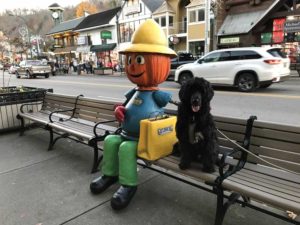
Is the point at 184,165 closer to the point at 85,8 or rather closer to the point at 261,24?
the point at 261,24

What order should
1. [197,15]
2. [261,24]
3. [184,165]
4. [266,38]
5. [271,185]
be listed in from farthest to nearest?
[197,15], [266,38], [261,24], [184,165], [271,185]

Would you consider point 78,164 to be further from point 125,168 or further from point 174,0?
point 174,0

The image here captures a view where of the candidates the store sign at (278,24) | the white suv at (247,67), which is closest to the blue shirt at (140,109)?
the white suv at (247,67)

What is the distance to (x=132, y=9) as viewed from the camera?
34.6 metres

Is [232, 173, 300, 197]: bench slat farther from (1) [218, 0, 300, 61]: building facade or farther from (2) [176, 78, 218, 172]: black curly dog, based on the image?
(1) [218, 0, 300, 61]: building facade

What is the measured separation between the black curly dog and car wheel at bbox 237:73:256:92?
943cm

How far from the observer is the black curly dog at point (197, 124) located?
2381 millimetres

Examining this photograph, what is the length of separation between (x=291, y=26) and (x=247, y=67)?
11763 millimetres

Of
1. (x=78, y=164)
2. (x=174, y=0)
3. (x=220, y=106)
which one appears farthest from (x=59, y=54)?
(x=78, y=164)

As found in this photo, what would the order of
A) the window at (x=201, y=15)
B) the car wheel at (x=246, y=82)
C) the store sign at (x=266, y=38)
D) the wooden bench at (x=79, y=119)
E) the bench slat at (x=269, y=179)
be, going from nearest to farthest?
1. the bench slat at (x=269, y=179)
2. the wooden bench at (x=79, y=119)
3. the car wheel at (x=246, y=82)
4. the store sign at (x=266, y=38)
5. the window at (x=201, y=15)

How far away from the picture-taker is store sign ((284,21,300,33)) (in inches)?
778

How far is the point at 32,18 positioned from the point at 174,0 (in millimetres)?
48968

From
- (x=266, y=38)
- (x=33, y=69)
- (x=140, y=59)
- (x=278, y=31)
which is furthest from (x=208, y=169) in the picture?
(x=33, y=69)

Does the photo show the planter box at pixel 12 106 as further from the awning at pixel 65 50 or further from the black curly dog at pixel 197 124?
the awning at pixel 65 50
